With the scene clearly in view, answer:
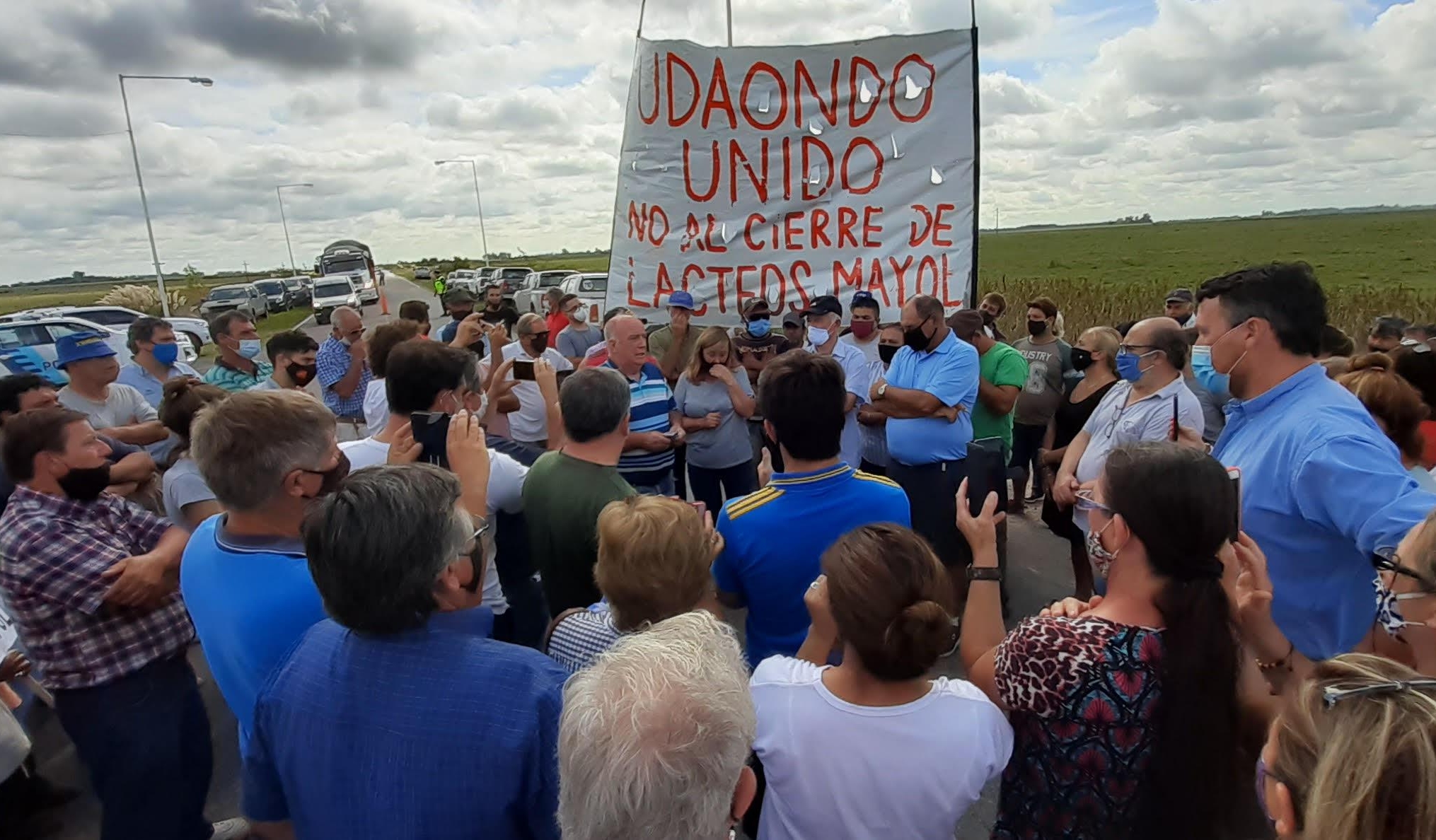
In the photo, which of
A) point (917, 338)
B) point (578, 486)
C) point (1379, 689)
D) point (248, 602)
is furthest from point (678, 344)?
point (1379, 689)

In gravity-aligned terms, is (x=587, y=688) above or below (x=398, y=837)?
above

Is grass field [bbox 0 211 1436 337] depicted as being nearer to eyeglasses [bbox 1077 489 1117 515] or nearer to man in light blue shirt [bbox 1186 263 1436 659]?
man in light blue shirt [bbox 1186 263 1436 659]

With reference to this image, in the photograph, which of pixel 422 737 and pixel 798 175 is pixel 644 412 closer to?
pixel 798 175

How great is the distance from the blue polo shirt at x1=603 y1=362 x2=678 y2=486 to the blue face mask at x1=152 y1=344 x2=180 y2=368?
3.37 meters

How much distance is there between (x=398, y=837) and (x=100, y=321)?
23670mm

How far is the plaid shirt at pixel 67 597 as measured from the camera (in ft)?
7.41

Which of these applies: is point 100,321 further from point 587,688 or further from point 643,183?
point 587,688

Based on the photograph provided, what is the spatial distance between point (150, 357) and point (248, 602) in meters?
4.74

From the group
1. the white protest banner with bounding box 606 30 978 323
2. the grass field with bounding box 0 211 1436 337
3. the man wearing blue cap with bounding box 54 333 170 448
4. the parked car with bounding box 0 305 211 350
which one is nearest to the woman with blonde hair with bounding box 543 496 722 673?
the white protest banner with bounding box 606 30 978 323

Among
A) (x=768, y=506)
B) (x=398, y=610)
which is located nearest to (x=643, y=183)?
(x=768, y=506)

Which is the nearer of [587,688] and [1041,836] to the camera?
[587,688]

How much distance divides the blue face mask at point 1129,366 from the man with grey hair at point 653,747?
3.12m

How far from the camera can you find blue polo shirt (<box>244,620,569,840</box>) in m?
1.35

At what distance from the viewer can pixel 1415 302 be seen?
15094 millimetres
